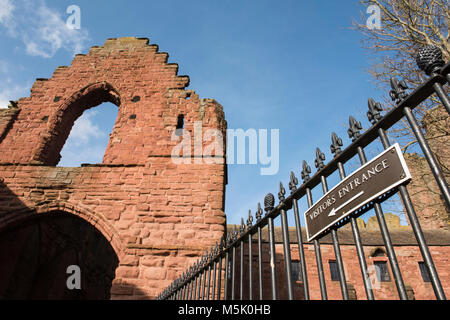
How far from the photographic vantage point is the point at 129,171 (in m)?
7.60

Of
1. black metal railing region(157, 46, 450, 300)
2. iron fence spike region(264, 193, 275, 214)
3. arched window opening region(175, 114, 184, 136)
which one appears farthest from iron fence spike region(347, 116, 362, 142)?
arched window opening region(175, 114, 184, 136)

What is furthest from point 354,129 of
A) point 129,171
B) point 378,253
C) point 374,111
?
point 378,253

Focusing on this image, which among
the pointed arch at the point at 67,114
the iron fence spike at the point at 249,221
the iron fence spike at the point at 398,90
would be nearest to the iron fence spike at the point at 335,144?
the iron fence spike at the point at 398,90

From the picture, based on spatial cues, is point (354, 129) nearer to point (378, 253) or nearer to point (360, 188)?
point (360, 188)

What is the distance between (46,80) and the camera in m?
10.3

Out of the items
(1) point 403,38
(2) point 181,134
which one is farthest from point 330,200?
(1) point 403,38

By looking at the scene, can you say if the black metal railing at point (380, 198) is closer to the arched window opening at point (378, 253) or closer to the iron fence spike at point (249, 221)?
the iron fence spike at point (249, 221)

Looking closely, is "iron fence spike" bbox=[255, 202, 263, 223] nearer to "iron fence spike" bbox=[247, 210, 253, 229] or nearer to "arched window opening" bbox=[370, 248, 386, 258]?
"iron fence spike" bbox=[247, 210, 253, 229]

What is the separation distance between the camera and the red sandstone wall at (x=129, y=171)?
20.1ft

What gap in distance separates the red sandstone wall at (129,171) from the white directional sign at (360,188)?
4466 millimetres

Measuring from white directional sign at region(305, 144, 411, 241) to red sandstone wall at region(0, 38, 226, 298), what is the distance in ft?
14.7

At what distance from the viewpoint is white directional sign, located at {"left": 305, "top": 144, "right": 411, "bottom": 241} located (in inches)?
57.2

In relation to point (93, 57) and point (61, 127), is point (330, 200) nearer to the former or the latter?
point (61, 127)
